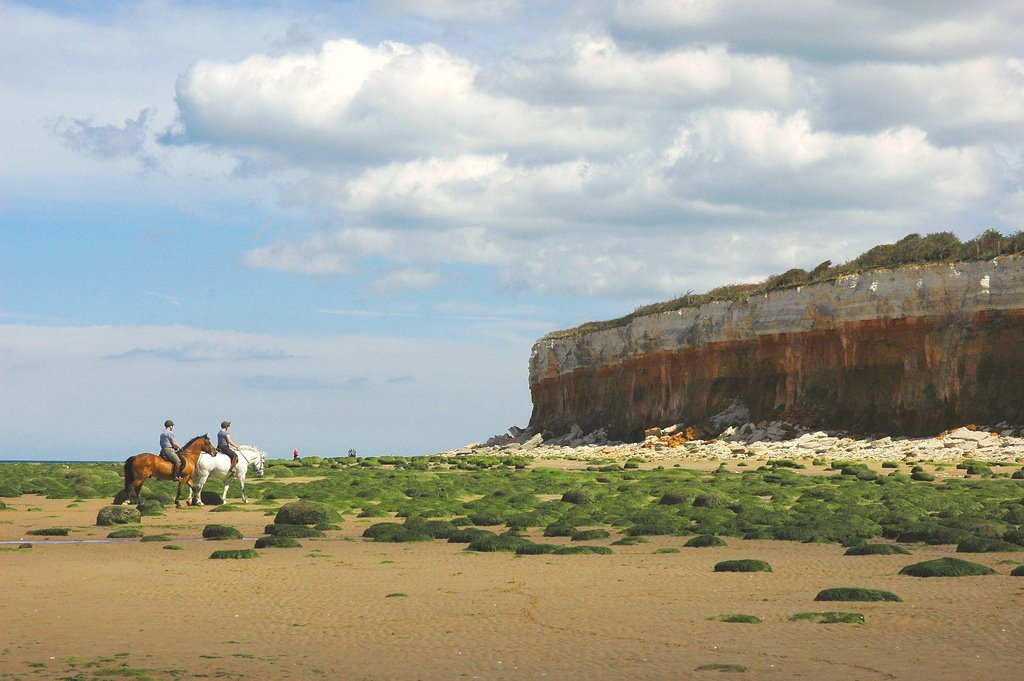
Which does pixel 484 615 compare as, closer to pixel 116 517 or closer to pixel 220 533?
pixel 220 533

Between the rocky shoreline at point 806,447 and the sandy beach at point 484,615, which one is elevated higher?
the rocky shoreline at point 806,447

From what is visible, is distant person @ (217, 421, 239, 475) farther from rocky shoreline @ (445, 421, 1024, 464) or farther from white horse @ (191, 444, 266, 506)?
rocky shoreline @ (445, 421, 1024, 464)

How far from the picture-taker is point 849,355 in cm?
7825

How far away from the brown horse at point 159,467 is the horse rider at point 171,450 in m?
0.10

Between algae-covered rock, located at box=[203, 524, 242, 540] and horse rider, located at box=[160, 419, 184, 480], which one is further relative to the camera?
horse rider, located at box=[160, 419, 184, 480]

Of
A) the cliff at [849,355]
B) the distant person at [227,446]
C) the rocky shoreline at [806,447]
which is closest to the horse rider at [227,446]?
the distant person at [227,446]

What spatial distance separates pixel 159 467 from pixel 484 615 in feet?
83.3

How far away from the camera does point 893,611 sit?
18344 millimetres

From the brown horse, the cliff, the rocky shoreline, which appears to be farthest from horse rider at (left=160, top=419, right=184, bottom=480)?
the cliff

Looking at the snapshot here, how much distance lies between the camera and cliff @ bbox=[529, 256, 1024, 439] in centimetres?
7069

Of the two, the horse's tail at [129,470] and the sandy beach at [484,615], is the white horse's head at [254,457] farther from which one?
the sandy beach at [484,615]

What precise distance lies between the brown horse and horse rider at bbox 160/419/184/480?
10 centimetres

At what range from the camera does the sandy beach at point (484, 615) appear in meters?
14.6

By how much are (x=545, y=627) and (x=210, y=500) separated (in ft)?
98.0
